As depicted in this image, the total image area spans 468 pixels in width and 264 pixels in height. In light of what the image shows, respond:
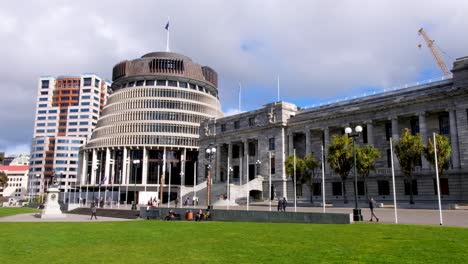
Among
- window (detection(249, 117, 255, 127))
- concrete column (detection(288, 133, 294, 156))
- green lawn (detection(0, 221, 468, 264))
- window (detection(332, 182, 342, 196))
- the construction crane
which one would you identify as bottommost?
green lawn (detection(0, 221, 468, 264))

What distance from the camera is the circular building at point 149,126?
120 m

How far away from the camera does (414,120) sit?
210 ft

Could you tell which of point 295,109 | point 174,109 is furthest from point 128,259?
point 174,109

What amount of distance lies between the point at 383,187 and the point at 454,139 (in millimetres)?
13182

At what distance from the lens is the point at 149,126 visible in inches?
4798

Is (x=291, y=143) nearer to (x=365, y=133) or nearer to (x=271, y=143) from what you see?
(x=271, y=143)

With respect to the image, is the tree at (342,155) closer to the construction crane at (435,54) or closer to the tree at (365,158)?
the tree at (365,158)

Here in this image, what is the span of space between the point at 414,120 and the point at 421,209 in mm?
19949

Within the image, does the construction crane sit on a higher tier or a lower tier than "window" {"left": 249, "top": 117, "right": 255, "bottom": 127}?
higher

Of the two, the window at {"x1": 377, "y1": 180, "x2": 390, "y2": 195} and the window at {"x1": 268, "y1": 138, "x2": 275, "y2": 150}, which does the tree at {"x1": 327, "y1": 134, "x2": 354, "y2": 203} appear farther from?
the window at {"x1": 268, "y1": 138, "x2": 275, "y2": 150}

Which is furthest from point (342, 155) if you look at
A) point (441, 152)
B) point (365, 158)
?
point (441, 152)

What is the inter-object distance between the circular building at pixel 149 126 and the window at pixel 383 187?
6309cm

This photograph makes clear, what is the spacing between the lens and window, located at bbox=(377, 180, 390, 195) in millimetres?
64056

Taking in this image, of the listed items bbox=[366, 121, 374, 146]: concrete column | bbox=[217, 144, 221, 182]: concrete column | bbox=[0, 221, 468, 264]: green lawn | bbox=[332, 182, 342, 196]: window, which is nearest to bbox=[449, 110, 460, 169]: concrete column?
bbox=[366, 121, 374, 146]: concrete column
